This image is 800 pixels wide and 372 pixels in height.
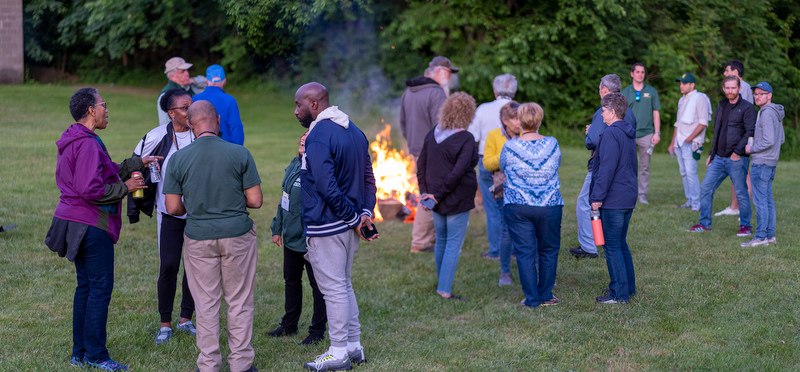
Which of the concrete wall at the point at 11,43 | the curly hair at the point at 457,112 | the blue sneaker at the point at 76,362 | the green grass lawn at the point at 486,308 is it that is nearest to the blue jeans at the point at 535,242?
the green grass lawn at the point at 486,308

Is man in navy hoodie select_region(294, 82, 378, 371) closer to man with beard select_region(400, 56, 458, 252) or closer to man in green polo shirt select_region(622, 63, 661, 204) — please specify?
man with beard select_region(400, 56, 458, 252)

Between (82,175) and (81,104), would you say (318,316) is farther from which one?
(81,104)

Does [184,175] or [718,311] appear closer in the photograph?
[184,175]

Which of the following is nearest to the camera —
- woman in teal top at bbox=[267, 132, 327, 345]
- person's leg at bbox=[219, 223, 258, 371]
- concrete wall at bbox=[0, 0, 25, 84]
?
person's leg at bbox=[219, 223, 258, 371]

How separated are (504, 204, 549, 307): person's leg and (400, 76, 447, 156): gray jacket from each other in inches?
111

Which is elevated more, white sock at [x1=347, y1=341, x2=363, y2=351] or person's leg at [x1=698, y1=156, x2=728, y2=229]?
person's leg at [x1=698, y1=156, x2=728, y2=229]

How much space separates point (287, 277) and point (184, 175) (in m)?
1.45

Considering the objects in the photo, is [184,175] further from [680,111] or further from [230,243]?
[680,111]

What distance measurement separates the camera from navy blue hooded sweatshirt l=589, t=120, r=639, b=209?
18.8 ft

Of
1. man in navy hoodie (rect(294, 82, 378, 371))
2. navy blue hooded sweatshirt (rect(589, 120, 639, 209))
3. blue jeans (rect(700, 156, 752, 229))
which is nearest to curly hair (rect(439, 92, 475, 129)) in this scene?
navy blue hooded sweatshirt (rect(589, 120, 639, 209))

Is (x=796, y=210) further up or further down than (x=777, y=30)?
further down

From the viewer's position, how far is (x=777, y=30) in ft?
79.4

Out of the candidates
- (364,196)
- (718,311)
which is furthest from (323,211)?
(718,311)

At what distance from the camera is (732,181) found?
810cm
